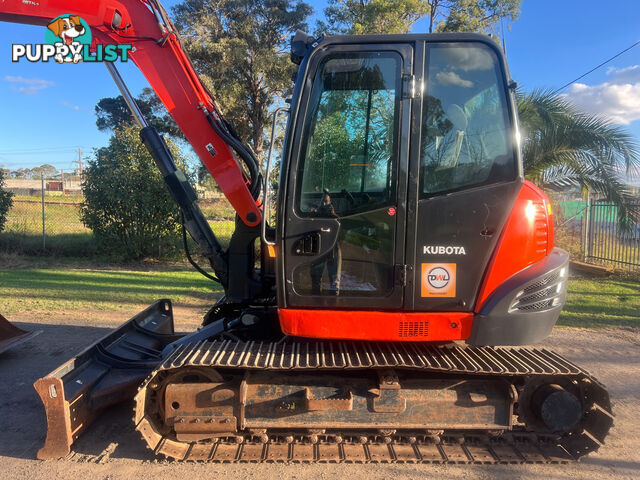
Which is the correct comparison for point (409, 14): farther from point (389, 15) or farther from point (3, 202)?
point (3, 202)

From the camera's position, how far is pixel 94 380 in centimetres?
365

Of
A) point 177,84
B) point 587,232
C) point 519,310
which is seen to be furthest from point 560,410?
point 587,232

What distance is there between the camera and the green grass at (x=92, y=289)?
303 inches

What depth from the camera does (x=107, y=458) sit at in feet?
10.8

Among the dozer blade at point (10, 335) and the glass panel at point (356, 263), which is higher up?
the glass panel at point (356, 263)

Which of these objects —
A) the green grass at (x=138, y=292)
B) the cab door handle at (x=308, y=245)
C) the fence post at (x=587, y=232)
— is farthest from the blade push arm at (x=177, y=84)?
the fence post at (x=587, y=232)

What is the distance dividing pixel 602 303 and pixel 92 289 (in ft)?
31.8

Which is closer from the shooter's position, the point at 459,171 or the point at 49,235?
the point at 459,171

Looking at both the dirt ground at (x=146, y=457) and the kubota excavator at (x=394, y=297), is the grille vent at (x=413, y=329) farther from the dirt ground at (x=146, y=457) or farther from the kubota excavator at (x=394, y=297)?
the dirt ground at (x=146, y=457)

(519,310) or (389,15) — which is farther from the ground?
(389,15)

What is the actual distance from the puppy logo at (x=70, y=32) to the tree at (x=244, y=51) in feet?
38.8

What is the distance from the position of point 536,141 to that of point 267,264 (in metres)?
8.21

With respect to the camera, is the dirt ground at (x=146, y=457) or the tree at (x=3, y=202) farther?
the tree at (x=3, y=202)

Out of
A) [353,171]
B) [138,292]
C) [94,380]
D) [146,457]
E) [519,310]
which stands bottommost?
[146,457]
